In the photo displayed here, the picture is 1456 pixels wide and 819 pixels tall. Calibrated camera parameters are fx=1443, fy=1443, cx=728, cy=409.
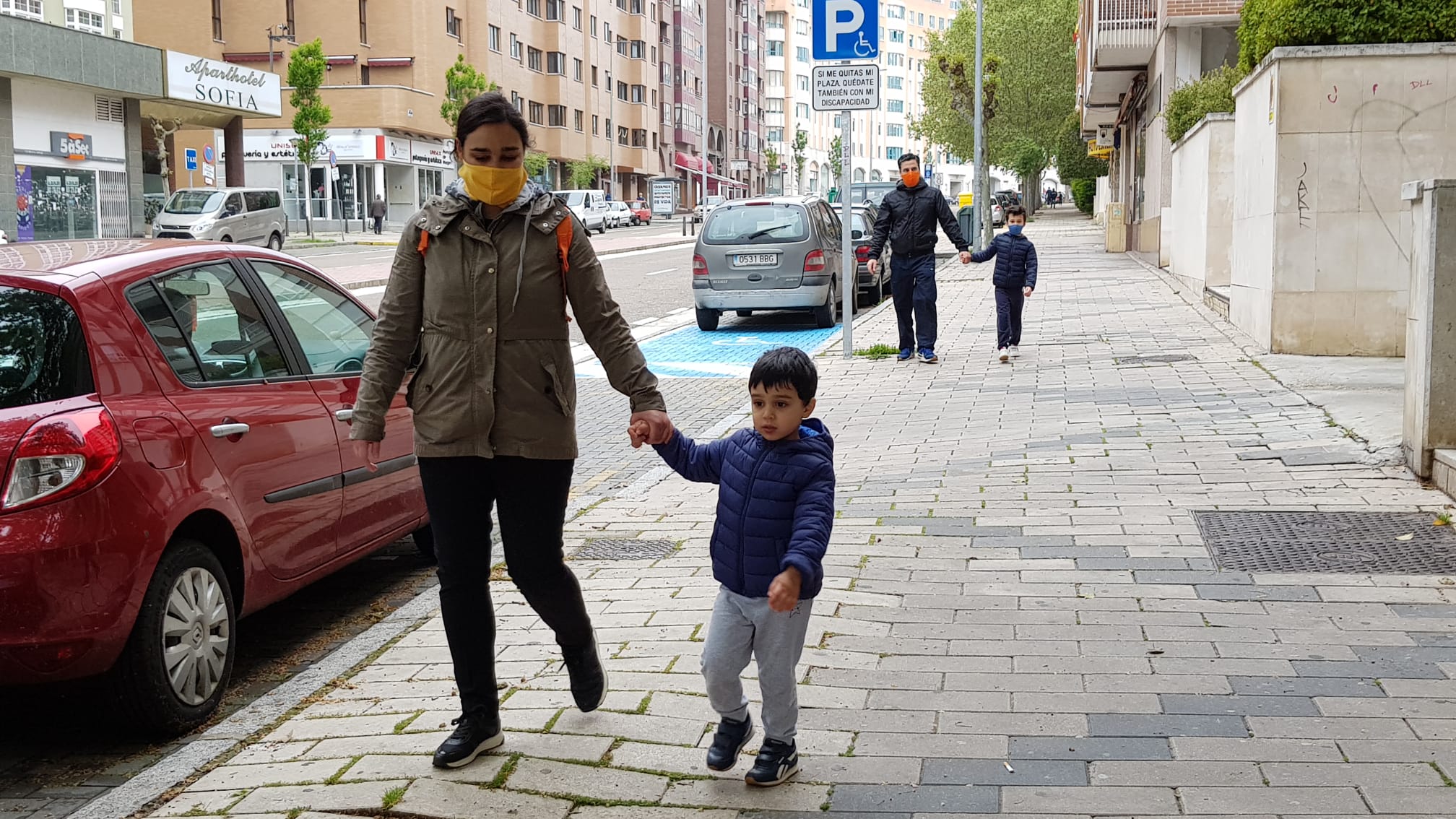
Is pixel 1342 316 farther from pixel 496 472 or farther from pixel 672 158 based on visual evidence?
pixel 672 158

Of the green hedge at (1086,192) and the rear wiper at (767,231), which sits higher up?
the green hedge at (1086,192)

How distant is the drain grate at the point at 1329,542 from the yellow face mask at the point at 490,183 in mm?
3567

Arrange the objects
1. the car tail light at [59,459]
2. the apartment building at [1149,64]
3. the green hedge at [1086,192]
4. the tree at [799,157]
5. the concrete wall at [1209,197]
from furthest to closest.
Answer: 1. the tree at [799,157]
2. the green hedge at [1086,192]
3. the apartment building at [1149,64]
4. the concrete wall at [1209,197]
5. the car tail light at [59,459]

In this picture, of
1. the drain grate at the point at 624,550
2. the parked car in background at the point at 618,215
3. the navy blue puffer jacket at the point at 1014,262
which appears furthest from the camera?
the parked car in background at the point at 618,215

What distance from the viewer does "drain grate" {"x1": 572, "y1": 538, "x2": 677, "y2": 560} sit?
6.48m

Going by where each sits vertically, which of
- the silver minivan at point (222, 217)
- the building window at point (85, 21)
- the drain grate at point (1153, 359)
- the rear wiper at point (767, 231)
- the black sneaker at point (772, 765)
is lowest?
the black sneaker at point (772, 765)

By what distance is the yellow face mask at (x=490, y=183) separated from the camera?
3762mm

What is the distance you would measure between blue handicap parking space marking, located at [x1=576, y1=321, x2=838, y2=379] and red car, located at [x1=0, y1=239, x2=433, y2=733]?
310 inches

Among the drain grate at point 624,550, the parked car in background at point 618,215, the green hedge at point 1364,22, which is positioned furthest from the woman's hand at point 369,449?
the parked car in background at point 618,215

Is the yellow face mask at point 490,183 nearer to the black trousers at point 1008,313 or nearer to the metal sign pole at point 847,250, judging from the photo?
the black trousers at point 1008,313

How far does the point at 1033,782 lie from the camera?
365cm

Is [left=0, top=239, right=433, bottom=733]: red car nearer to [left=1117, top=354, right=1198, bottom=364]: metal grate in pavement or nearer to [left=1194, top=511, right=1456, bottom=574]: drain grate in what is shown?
[left=1194, top=511, right=1456, bottom=574]: drain grate

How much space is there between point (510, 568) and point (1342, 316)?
9994mm

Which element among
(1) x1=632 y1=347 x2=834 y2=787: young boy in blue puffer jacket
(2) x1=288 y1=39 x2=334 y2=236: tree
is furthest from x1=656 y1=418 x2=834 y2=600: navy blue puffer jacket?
(2) x1=288 y1=39 x2=334 y2=236: tree
